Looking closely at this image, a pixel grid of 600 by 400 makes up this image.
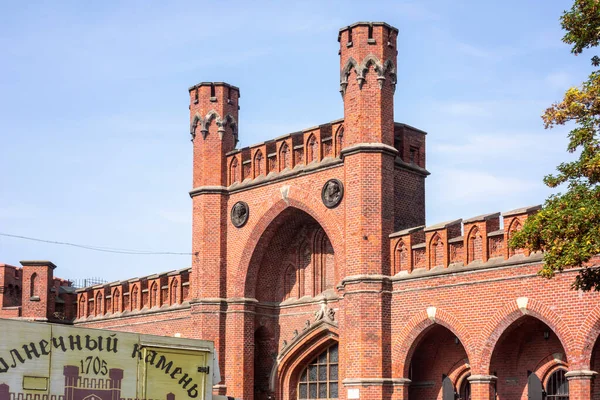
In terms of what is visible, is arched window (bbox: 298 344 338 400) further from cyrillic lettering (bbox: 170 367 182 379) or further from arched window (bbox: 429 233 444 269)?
cyrillic lettering (bbox: 170 367 182 379)

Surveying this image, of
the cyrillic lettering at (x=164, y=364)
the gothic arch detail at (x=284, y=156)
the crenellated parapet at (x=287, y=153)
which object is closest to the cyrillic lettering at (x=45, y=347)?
the cyrillic lettering at (x=164, y=364)

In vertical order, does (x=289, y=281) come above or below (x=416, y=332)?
above

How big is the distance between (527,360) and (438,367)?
2.51 m

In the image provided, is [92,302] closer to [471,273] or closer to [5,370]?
[471,273]

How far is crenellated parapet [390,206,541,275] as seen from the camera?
67.4 feet

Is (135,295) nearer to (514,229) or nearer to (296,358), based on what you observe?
(296,358)

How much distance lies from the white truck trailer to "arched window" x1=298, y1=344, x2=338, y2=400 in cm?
998

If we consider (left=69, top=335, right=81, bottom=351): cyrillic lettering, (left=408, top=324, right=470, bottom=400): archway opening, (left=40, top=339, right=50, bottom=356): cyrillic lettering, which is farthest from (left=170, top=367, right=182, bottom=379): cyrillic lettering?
(left=408, top=324, right=470, bottom=400): archway opening

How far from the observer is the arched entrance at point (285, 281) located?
26.2 metres

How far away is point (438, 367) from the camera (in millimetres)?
22953

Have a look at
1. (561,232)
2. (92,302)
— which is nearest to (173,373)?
(561,232)

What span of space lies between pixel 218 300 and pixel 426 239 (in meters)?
7.05

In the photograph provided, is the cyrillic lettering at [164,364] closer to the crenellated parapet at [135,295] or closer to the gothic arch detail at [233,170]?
the gothic arch detail at [233,170]

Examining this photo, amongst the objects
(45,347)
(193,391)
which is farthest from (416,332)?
(45,347)
